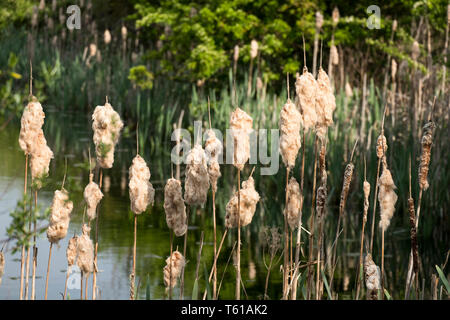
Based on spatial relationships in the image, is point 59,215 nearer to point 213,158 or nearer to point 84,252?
point 84,252

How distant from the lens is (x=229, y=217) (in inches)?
152

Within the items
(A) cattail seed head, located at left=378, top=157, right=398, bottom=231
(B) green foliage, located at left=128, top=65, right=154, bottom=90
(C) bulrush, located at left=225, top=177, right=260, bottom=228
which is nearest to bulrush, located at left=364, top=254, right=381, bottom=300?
(A) cattail seed head, located at left=378, top=157, right=398, bottom=231

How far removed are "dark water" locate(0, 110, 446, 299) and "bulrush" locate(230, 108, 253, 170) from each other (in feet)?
2.21

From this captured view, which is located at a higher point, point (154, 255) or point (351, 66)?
point (351, 66)

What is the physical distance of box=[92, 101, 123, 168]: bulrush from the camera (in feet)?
12.3

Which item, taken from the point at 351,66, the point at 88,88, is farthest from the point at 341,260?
the point at 88,88

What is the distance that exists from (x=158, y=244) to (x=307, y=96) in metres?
4.34

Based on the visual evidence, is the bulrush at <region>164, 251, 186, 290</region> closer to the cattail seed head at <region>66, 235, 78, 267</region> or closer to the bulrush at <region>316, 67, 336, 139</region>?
the cattail seed head at <region>66, 235, 78, 267</region>

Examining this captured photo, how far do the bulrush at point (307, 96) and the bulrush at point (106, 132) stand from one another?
0.73 metres

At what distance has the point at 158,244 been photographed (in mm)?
7969

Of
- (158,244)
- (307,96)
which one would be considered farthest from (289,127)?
(158,244)

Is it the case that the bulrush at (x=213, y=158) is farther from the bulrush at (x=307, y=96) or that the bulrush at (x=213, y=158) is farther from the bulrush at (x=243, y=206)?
the bulrush at (x=307, y=96)
